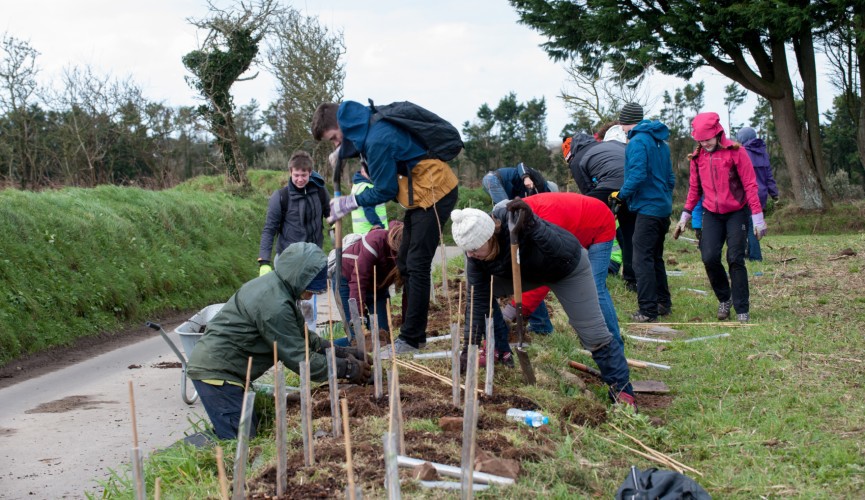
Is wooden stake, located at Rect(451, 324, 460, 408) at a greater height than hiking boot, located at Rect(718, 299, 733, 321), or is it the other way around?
wooden stake, located at Rect(451, 324, 460, 408)

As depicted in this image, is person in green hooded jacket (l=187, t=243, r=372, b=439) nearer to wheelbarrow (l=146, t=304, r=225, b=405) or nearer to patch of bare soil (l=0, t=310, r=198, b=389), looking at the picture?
wheelbarrow (l=146, t=304, r=225, b=405)

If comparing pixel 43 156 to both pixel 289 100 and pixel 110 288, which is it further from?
pixel 110 288

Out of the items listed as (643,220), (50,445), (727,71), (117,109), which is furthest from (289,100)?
(50,445)

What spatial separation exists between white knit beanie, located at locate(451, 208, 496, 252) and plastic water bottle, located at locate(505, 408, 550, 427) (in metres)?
0.90

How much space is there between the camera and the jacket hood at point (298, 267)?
14.5 ft

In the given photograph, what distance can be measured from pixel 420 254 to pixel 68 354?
4.55 meters

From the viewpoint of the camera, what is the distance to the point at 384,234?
6105 mm

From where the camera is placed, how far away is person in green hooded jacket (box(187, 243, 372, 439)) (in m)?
4.38

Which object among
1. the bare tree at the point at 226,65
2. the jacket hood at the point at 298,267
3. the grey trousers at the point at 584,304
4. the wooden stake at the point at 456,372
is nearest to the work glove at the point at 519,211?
the grey trousers at the point at 584,304

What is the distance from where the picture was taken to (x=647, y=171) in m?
6.85

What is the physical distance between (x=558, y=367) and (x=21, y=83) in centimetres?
1946

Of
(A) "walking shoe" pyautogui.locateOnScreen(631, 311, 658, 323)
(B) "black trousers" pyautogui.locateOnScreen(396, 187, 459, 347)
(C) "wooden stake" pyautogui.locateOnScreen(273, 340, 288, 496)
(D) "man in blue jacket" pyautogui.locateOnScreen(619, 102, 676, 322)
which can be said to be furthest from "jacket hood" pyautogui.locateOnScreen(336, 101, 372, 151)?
(A) "walking shoe" pyautogui.locateOnScreen(631, 311, 658, 323)

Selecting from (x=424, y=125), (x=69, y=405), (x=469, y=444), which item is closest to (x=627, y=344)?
(x=424, y=125)

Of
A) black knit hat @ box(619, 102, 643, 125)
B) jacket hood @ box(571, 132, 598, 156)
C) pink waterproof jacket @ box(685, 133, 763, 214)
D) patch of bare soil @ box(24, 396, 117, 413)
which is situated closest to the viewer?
patch of bare soil @ box(24, 396, 117, 413)
